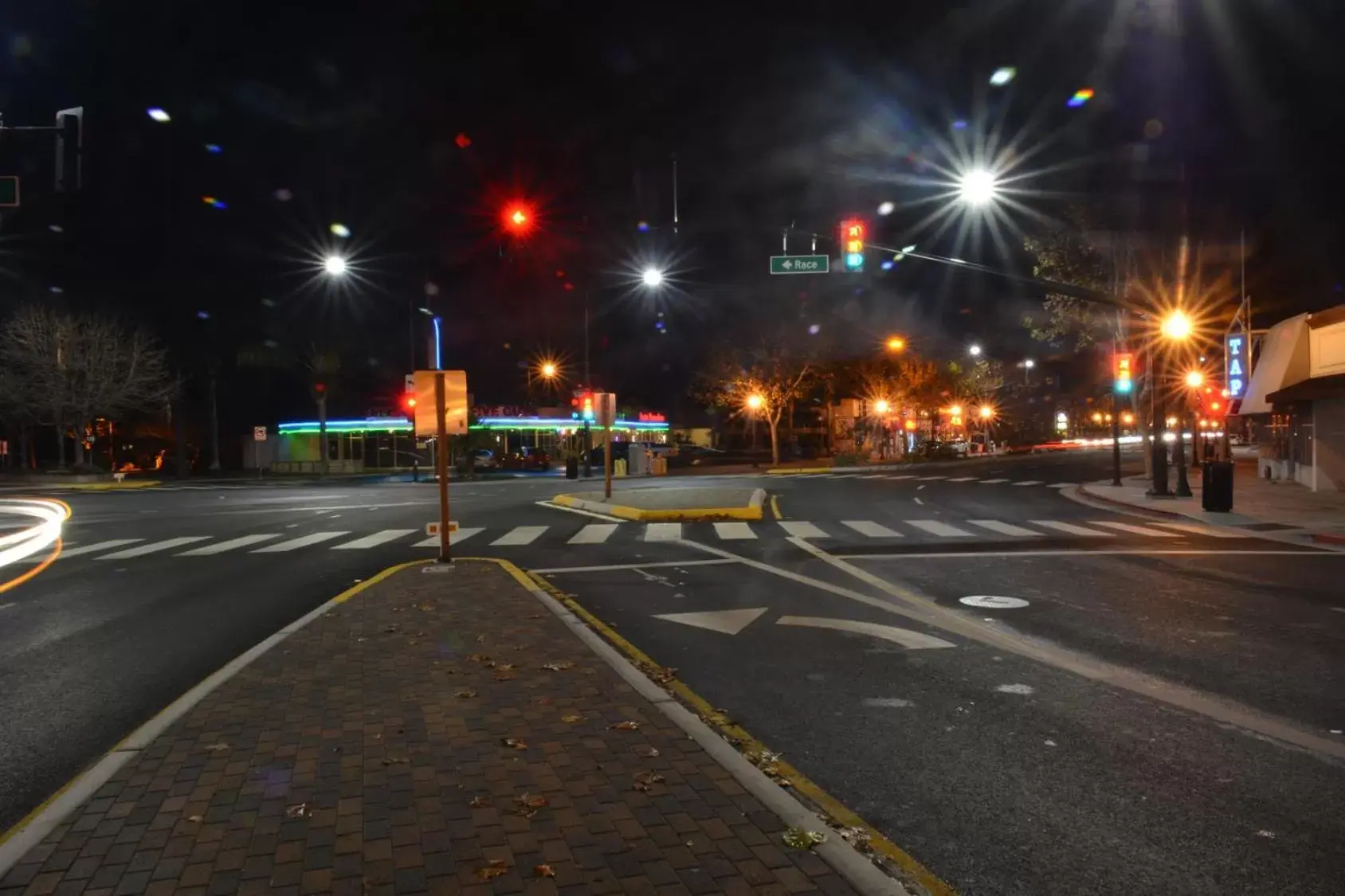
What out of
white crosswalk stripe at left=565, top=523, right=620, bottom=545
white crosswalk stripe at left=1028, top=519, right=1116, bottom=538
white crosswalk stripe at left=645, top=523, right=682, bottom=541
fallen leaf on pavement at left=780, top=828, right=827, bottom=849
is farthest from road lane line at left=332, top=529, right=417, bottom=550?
fallen leaf on pavement at left=780, top=828, right=827, bottom=849

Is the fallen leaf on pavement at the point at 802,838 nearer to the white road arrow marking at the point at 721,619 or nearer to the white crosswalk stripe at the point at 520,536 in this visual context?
the white road arrow marking at the point at 721,619

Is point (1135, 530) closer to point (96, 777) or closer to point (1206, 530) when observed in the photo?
point (1206, 530)

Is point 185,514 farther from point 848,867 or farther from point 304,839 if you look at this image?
point 848,867

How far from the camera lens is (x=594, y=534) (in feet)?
59.7

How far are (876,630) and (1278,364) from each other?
22.2 meters

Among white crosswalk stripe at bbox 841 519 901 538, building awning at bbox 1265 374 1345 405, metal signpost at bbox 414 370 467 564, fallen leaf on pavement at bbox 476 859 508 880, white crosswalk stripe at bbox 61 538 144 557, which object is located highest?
building awning at bbox 1265 374 1345 405

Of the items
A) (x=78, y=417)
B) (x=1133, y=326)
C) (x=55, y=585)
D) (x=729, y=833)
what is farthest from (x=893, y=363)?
(x=729, y=833)

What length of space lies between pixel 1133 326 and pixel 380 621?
26.7 metres

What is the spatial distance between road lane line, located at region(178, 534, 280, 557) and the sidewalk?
1923 centimetres

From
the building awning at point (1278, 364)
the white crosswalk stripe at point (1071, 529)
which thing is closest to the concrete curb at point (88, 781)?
the white crosswalk stripe at point (1071, 529)

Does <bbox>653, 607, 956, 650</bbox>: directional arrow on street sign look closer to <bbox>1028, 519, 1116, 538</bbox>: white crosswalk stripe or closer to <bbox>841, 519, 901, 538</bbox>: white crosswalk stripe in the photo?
<bbox>841, 519, 901, 538</bbox>: white crosswalk stripe

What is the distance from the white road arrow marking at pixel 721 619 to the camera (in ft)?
30.1

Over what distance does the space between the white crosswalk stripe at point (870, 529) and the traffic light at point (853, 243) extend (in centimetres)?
509

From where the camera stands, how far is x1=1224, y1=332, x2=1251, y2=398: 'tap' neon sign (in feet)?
87.6
